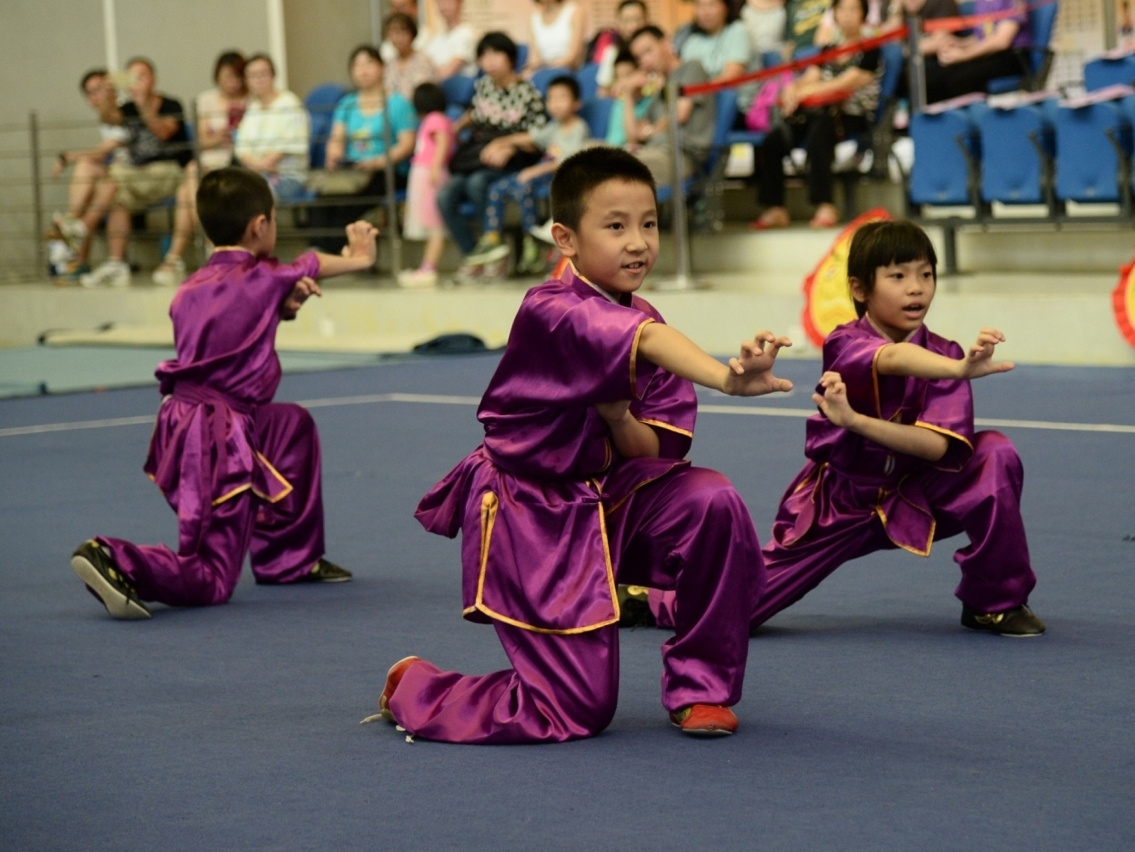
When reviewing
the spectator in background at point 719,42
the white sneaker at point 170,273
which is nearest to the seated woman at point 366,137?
the white sneaker at point 170,273

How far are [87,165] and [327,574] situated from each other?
31.9ft

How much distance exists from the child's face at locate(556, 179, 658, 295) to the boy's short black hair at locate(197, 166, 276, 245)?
5.62ft

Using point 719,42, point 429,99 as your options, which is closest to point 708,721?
point 719,42

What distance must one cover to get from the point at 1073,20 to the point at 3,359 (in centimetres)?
753

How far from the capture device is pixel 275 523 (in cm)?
465

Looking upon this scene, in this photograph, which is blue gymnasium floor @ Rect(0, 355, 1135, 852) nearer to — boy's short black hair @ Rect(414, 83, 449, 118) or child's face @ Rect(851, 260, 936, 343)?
child's face @ Rect(851, 260, 936, 343)

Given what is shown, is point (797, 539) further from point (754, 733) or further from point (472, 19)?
point (472, 19)

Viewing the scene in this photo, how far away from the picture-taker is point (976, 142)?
8.92 m

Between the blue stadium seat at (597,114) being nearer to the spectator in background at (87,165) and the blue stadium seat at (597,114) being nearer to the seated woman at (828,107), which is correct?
the seated woman at (828,107)

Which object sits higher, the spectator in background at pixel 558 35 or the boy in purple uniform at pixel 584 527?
the spectator in background at pixel 558 35

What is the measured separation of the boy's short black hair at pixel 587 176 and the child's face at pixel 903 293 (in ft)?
2.59

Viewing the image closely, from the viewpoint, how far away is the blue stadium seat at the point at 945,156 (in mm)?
8891

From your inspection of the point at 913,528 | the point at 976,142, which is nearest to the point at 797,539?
the point at 913,528

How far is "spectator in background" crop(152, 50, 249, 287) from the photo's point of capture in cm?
1280
